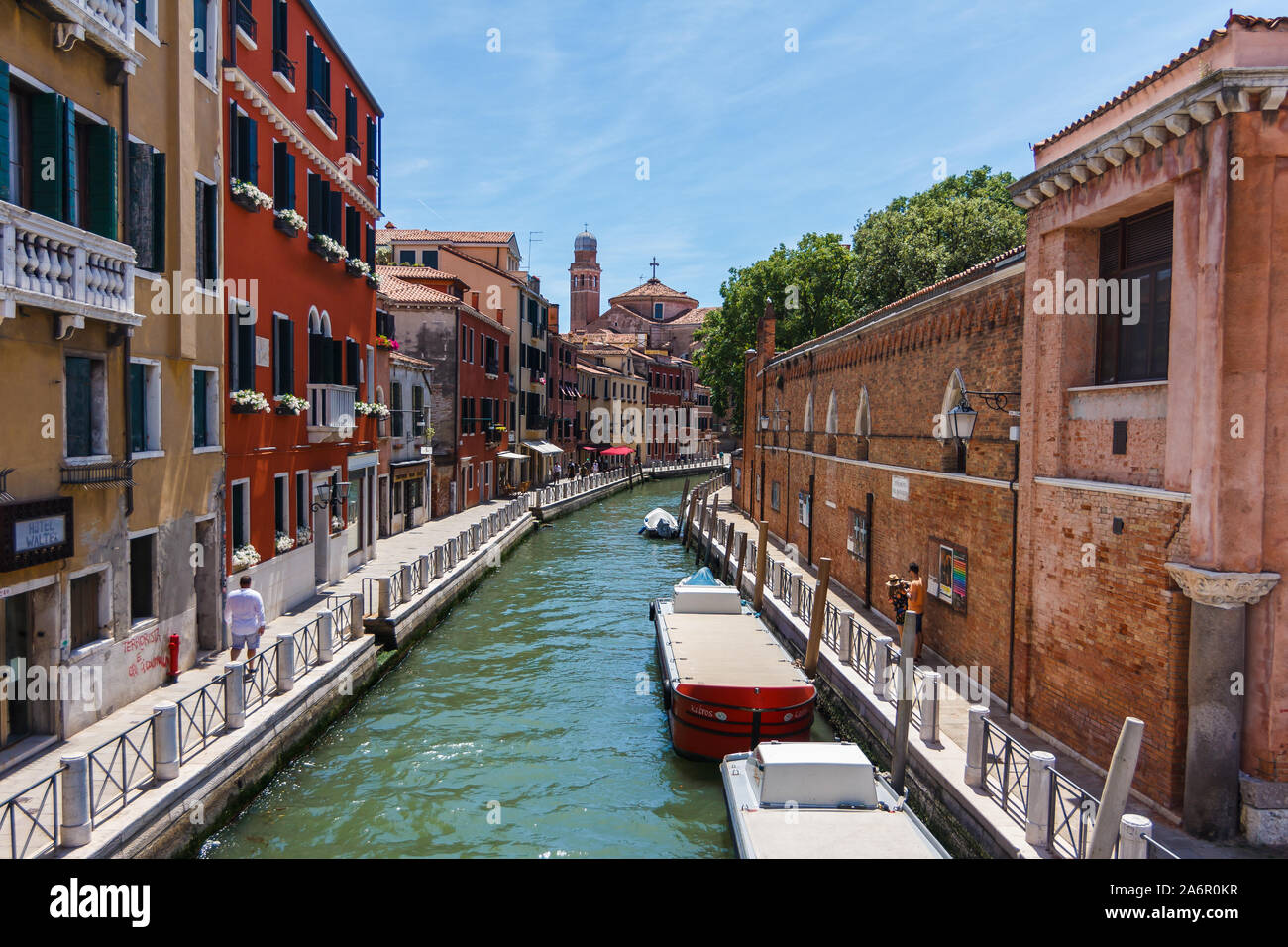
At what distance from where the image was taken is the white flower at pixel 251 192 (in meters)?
12.1

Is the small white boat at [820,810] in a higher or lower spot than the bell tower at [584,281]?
lower

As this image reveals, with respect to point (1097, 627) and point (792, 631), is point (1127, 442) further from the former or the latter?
point (792, 631)

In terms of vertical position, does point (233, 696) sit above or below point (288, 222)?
below

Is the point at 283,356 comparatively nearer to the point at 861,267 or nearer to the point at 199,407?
the point at 199,407

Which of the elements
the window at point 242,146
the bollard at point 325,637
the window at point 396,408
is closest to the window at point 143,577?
the bollard at point 325,637

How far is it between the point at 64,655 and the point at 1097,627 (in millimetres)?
9648

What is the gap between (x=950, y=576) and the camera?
11.8 metres

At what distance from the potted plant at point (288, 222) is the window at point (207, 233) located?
2167mm

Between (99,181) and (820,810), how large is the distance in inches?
365

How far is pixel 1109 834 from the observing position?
574 centimetres

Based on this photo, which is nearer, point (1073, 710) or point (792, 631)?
point (1073, 710)

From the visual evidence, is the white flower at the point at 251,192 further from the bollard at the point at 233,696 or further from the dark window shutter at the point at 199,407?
the bollard at the point at 233,696

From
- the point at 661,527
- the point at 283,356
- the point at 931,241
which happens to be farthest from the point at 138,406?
the point at 931,241
